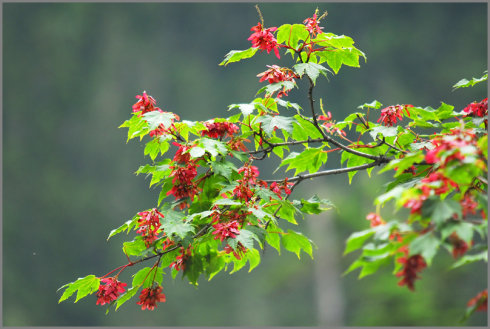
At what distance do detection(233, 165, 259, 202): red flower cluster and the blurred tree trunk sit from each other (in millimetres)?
7055

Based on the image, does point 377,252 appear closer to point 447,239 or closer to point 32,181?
point 447,239

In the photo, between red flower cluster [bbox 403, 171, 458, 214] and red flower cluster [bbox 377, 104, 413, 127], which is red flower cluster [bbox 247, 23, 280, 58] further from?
red flower cluster [bbox 403, 171, 458, 214]

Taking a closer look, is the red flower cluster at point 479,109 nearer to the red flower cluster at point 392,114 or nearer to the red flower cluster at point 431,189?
the red flower cluster at point 392,114

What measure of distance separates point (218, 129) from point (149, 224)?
28cm

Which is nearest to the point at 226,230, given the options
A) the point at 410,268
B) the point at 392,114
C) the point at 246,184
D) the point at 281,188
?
the point at 246,184

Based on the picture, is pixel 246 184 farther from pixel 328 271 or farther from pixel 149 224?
pixel 328 271

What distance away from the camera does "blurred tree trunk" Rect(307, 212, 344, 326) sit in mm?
8250

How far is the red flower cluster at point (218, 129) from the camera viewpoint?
1.26m

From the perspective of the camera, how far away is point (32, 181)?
13164 millimetres

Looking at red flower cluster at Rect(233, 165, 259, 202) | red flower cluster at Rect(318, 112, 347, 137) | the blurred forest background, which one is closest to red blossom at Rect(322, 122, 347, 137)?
red flower cluster at Rect(318, 112, 347, 137)

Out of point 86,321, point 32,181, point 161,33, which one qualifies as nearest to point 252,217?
point 86,321

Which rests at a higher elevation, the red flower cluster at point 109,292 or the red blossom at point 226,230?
the red blossom at point 226,230

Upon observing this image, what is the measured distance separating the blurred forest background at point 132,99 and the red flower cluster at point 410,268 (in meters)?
8.45

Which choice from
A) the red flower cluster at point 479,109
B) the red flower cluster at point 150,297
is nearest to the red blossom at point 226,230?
the red flower cluster at point 150,297
